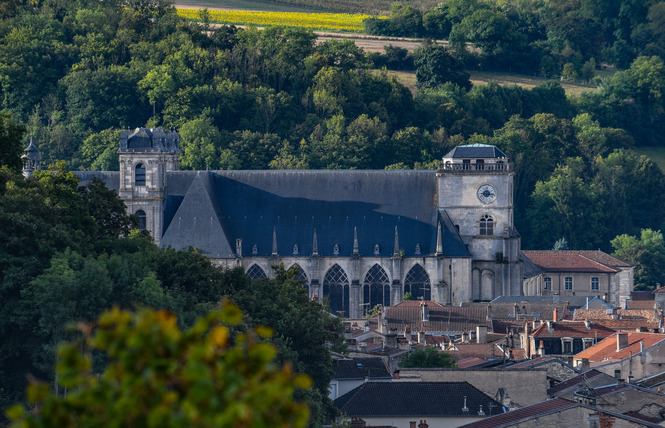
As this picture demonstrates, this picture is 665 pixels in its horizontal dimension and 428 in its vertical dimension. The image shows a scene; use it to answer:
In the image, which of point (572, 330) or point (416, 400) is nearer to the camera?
point (416, 400)

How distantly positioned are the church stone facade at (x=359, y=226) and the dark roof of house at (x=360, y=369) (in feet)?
103

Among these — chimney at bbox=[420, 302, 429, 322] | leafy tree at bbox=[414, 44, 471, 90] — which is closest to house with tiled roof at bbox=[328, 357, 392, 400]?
chimney at bbox=[420, 302, 429, 322]

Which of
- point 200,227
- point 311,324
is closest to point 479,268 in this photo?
point 200,227

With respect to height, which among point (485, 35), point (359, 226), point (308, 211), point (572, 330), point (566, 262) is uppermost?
point (485, 35)

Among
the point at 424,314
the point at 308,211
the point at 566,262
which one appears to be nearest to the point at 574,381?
the point at 424,314

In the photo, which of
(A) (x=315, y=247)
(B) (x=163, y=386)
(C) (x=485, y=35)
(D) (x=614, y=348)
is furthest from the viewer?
(C) (x=485, y=35)

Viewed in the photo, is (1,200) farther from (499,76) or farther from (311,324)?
(499,76)

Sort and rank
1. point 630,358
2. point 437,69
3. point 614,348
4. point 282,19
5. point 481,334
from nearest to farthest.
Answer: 1. point 630,358
2. point 614,348
3. point 481,334
4. point 437,69
5. point 282,19

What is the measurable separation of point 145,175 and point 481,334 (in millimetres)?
28475

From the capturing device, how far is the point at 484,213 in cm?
9594

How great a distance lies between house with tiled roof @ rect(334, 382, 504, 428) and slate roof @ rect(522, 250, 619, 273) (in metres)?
61.0

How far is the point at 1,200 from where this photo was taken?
47594mm

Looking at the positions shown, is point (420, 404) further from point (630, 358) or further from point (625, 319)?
point (625, 319)

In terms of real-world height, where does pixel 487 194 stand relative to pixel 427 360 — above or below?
above
